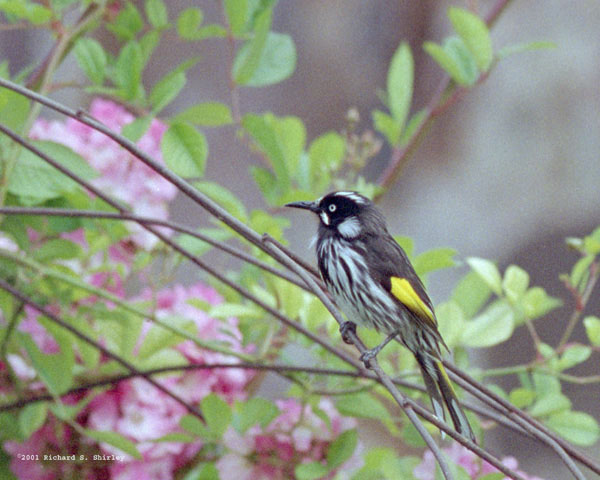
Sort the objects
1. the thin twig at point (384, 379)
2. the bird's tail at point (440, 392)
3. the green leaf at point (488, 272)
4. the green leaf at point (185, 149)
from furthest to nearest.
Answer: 1. the green leaf at point (488, 272)
2. the green leaf at point (185, 149)
3. the bird's tail at point (440, 392)
4. the thin twig at point (384, 379)

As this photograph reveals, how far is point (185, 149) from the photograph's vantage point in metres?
0.95

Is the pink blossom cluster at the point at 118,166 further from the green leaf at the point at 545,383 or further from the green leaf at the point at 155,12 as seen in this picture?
the green leaf at the point at 545,383

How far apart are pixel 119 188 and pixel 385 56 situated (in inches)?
51.4

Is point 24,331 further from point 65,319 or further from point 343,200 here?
point 343,200

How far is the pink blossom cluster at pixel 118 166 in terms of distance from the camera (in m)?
1.10

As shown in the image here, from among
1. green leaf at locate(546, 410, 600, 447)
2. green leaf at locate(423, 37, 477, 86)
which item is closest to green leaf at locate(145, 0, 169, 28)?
green leaf at locate(423, 37, 477, 86)

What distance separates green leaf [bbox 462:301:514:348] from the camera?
3.32 feet

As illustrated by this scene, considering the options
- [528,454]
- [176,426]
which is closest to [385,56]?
[528,454]

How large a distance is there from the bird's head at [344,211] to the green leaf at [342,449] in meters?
0.22

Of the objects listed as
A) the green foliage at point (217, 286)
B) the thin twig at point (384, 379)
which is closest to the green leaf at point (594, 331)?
the green foliage at point (217, 286)

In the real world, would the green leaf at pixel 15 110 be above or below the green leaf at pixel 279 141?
below

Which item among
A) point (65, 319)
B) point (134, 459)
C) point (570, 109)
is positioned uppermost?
point (570, 109)

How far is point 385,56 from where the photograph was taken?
2.29 m

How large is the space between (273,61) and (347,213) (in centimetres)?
22
